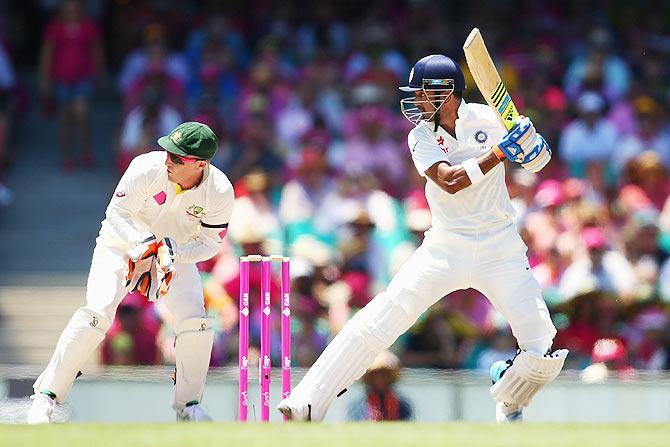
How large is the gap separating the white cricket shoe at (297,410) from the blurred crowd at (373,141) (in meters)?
2.53

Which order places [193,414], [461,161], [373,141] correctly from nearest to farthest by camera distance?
[461,161]
[193,414]
[373,141]

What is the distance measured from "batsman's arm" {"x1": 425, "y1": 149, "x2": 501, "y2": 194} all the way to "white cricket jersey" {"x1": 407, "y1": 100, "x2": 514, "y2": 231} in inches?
3.3

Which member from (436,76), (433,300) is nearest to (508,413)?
(433,300)

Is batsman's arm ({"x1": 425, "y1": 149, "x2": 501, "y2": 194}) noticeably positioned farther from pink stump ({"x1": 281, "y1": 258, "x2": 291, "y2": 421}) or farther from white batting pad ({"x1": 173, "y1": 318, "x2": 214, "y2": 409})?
white batting pad ({"x1": 173, "y1": 318, "x2": 214, "y2": 409})

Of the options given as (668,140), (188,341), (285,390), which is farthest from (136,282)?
(668,140)

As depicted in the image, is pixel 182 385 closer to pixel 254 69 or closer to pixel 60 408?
pixel 60 408

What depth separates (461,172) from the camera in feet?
22.0

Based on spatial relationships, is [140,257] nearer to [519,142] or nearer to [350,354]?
[350,354]

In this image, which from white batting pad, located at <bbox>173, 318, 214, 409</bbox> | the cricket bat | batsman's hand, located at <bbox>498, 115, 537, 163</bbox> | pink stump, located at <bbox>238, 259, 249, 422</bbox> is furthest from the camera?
pink stump, located at <bbox>238, 259, 249, 422</bbox>

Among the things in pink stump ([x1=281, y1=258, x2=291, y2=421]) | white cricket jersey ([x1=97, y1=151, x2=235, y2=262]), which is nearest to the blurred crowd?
pink stump ([x1=281, y1=258, x2=291, y2=421])

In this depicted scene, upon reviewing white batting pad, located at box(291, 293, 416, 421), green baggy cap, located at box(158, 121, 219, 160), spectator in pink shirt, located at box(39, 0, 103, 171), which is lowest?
white batting pad, located at box(291, 293, 416, 421)

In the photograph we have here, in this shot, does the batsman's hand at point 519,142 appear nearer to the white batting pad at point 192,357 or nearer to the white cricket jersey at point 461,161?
the white cricket jersey at point 461,161

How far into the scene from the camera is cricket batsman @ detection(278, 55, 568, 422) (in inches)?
269

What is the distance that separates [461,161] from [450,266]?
0.48 m
